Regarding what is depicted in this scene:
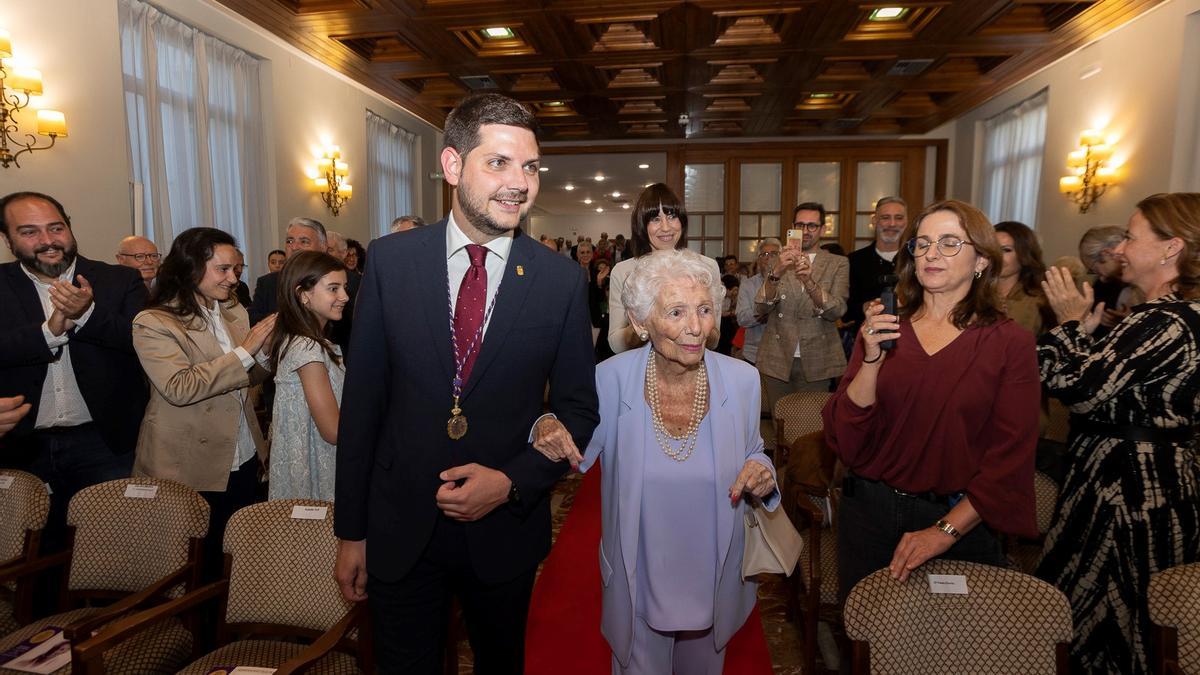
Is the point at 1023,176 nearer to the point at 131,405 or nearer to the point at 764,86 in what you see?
the point at 764,86

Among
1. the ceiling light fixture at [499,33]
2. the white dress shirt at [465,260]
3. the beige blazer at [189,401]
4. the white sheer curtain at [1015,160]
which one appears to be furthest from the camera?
the white sheer curtain at [1015,160]

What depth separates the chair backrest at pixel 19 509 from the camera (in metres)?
2.19

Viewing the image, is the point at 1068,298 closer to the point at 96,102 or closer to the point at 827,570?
the point at 827,570

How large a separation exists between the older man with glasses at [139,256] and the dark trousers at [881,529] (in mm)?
4796

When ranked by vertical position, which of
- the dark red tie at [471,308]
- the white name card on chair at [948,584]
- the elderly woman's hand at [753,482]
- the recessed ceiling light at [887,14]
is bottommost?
the white name card on chair at [948,584]

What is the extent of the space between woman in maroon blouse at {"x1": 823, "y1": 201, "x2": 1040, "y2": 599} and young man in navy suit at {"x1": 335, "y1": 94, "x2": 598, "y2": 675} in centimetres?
94

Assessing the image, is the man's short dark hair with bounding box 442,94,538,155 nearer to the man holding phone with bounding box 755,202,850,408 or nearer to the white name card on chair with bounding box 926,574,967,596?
the white name card on chair with bounding box 926,574,967,596

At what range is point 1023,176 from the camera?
855 cm

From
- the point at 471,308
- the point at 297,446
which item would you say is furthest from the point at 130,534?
the point at 471,308

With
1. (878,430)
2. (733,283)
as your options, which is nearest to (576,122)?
(733,283)

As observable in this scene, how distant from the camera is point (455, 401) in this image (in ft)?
4.55

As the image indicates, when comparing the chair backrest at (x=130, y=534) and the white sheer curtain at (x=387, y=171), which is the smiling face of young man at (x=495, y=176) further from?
the white sheer curtain at (x=387, y=171)

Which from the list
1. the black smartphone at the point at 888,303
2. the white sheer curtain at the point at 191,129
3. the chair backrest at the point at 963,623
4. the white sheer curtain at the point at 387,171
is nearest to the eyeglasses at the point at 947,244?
the black smartphone at the point at 888,303

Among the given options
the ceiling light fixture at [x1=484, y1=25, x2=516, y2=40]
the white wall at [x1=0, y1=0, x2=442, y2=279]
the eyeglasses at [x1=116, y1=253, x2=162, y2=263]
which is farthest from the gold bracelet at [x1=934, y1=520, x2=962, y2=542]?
the ceiling light fixture at [x1=484, y1=25, x2=516, y2=40]
